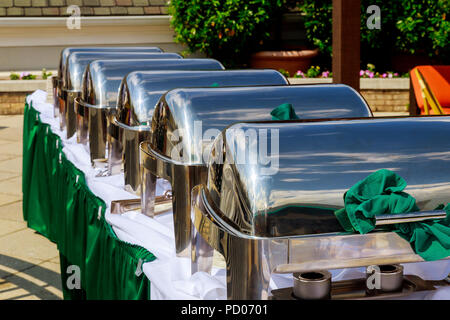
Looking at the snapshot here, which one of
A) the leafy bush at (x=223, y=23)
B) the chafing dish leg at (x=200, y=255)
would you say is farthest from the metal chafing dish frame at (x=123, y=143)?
the leafy bush at (x=223, y=23)

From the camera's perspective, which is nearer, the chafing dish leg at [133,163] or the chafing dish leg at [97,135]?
the chafing dish leg at [133,163]

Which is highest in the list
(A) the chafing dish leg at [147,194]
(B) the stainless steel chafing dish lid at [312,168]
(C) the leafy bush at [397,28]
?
(C) the leafy bush at [397,28]

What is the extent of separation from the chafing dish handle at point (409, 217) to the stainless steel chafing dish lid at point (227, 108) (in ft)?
2.29

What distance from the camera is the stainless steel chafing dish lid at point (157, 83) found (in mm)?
2516

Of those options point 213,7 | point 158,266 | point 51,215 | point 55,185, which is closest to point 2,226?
point 51,215

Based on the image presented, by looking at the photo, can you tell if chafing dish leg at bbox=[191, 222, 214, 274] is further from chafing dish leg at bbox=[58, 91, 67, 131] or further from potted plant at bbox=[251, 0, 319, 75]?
potted plant at bbox=[251, 0, 319, 75]

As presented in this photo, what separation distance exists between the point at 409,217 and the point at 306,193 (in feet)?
0.76

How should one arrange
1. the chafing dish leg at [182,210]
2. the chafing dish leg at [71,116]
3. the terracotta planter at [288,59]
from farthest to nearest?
the terracotta planter at [288,59]
the chafing dish leg at [71,116]
the chafing dish leg at [182,210]

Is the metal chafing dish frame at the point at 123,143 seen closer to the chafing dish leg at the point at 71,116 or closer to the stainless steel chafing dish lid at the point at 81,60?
the chafing dish leg at the point at 71,116

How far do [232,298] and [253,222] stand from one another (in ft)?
0.58

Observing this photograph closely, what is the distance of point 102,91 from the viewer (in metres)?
3.08

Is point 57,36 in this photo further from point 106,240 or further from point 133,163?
point 106,240
